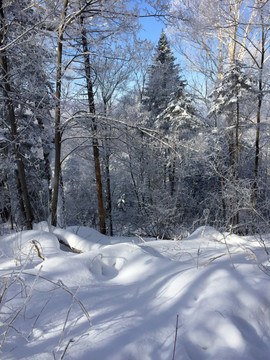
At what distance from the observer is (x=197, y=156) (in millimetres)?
5387

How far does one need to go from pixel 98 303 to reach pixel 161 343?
58 centimetres

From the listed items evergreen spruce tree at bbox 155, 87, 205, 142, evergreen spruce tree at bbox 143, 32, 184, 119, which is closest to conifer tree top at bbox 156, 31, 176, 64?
evergreen spruce tree at bbox 143, 32, 184, 119

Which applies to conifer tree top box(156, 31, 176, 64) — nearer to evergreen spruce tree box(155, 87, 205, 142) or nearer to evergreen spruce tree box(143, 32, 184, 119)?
evergreen spruce tree box(143, 32, 184, 119)

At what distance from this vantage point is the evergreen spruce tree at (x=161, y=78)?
1497 cm

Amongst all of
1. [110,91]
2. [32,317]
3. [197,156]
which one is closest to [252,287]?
[32,317]

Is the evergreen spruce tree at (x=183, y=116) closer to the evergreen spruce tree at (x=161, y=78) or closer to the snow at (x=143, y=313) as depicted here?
A: the evergreen spruce tree at (x=161, y=78)

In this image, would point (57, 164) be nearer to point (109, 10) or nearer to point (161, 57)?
point (109, 10)

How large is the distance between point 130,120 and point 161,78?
5.46 meters

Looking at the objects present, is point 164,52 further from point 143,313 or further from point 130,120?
point 143,313

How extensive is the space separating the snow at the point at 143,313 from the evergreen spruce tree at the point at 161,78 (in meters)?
13.9

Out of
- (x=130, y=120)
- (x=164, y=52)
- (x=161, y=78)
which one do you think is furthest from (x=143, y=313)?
(x=164, y=52)

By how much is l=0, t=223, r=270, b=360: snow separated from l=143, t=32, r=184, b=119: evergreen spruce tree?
13929mm

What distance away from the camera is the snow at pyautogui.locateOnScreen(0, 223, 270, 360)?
1.12 m

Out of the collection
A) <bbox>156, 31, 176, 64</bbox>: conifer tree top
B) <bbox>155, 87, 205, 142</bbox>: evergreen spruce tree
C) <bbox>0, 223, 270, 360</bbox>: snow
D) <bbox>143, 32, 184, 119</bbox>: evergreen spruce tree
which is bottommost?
<bbox>0, 223, 270, 360</bbox>: snow
